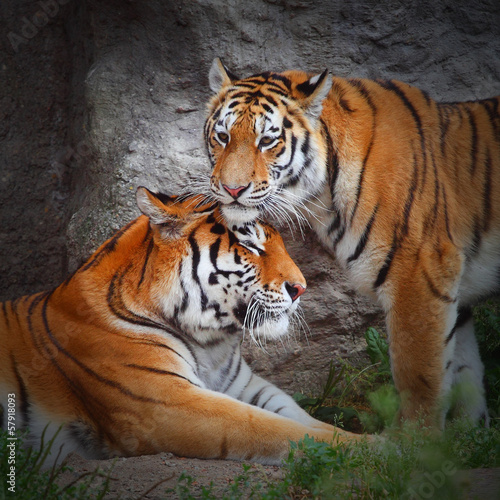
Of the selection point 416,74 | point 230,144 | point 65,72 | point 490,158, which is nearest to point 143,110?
point 65,72

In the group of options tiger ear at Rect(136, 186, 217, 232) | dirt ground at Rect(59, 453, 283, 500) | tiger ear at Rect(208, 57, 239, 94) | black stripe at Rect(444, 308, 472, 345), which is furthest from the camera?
black stripe at Rect(444, 308, 472, 345)

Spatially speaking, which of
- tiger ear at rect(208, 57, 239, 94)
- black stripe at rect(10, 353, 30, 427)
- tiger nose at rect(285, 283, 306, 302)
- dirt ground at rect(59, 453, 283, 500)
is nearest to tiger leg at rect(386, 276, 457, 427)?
tiger nose at rect(285, 283, 306, 302)

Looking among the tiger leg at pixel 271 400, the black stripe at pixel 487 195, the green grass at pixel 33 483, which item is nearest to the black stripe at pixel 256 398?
the tiger leg at pixel 271 400

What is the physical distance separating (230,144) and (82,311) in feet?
3.28

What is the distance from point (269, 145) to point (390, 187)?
582mm

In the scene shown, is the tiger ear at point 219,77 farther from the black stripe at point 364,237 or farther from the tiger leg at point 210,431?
the tiger leg at point 210,431

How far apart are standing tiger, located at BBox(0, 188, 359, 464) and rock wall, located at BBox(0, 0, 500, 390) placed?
740mm

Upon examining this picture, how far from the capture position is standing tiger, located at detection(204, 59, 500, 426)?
2.83 metres

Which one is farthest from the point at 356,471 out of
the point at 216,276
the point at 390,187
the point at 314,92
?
the point at 314,92

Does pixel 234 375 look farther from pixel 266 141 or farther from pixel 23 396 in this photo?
pixel 266 141

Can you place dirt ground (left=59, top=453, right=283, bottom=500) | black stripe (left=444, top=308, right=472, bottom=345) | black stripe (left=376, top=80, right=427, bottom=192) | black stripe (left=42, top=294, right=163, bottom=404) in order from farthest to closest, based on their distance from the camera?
black stripe (left=444, top=308, right=472, bottom=345) → black stripe (left=376, top=80, right=427, bottom=192) → black stripe (left=42, top=294, right=163, bottom=404) → dirt ground (left=59, top=453, right=283, bottom=500)

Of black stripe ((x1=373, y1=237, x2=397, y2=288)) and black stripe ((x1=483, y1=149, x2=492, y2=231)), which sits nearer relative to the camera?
black stripe ((x1=373, y1=237, x2=397, y2=288))

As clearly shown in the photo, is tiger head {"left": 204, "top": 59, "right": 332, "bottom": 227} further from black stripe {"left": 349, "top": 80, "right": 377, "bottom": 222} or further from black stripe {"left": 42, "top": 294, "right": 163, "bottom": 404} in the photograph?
black stripe {"left": 42, "top": 294, "right": 163, "bottom": 404}

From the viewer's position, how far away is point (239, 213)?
282 cm
